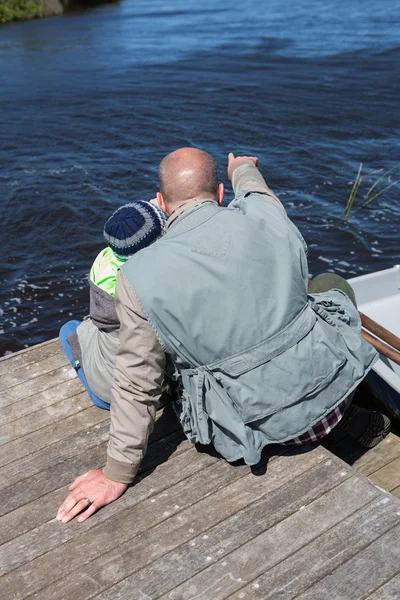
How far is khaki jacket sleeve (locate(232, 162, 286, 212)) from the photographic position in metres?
3.18

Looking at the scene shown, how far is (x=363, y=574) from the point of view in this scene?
103 inches

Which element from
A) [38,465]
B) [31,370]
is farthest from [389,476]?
[31,370]

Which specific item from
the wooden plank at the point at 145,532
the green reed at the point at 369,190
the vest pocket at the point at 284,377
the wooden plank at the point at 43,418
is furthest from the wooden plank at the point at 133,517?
the green reed at the point at 369,190

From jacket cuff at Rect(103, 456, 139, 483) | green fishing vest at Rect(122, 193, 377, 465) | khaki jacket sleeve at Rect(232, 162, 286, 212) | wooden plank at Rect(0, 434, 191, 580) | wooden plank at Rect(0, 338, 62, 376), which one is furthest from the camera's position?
wooden plank at Rect(0, 338, 62, 376)

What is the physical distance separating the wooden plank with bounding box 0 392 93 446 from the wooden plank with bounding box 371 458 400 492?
1648 millimetres

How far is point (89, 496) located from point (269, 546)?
0.82 metres

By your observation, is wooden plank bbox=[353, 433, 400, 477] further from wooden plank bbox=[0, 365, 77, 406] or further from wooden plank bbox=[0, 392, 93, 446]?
wooden plank bbox=[0, 365, 77, 406]

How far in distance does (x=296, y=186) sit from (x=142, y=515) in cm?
803

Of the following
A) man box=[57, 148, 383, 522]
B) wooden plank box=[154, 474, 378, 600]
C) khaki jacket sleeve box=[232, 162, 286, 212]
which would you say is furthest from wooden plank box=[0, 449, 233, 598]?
khaki jacket sleeve box=[232, 162, 286, 212]

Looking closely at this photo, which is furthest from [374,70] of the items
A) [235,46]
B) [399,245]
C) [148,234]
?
[148,234]

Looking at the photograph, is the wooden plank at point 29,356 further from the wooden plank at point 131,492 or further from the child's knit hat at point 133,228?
the child's knit hat at point 133,228

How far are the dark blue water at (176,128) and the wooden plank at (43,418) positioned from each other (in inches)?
130

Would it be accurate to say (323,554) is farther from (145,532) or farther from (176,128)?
(176,128)

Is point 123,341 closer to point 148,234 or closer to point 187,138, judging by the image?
point 148,234
